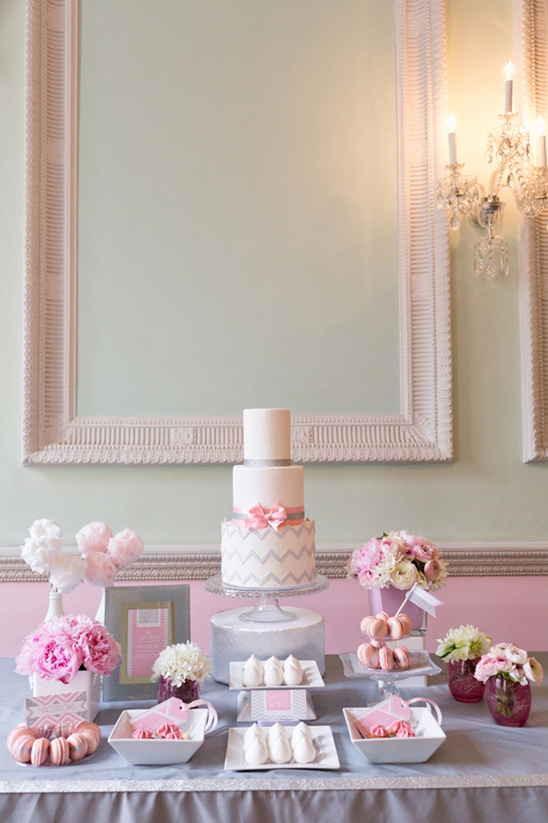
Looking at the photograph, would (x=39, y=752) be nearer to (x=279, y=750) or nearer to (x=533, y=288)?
(x=279, y=750)

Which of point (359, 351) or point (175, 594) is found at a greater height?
point (359, 351)

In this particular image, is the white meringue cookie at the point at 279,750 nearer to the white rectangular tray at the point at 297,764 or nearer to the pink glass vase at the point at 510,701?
the white rectangular tray at the point at 297,764

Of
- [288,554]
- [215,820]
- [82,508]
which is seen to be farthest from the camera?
[82,508]

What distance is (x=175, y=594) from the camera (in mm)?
1544

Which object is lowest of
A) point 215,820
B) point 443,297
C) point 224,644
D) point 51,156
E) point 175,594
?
point 215,820

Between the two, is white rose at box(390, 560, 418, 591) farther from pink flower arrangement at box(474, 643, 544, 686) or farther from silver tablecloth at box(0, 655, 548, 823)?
silver tablecloth at box(0, 655, 548, 823)

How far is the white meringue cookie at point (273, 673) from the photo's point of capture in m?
1.42

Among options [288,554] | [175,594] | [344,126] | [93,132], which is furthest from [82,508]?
[344,126]

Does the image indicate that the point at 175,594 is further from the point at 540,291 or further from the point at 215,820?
the point at 540,291

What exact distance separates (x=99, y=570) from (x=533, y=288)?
5.00ft

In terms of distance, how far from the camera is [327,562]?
6.84ft

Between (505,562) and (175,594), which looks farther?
(505,562)

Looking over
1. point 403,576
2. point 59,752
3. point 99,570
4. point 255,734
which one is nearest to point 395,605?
point 403,576

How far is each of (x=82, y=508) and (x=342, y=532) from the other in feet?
2.60
